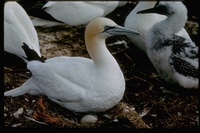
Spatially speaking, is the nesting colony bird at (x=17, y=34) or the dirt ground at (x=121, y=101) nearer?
the dirt ground at (x=121, y=101)

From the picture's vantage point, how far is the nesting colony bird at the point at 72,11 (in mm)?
3648

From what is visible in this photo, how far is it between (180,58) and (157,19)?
497 mm

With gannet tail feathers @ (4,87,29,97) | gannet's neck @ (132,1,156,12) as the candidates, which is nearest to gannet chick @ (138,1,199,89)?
gannet's neck @ (132,1,156,12)

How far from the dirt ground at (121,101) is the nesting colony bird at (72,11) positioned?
71mm

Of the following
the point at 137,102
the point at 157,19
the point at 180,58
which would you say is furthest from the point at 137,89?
the point at 157,19

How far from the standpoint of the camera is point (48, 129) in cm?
285

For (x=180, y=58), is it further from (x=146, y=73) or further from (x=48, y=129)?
(x=48, y=129)

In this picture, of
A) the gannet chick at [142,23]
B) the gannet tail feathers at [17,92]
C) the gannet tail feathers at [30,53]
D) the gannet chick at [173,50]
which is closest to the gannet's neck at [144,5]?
the gannet chick at [142,23]

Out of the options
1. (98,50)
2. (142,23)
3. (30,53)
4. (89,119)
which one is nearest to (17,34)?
(30,53)

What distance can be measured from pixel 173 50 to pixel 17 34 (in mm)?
935

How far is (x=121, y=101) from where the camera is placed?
310 cm

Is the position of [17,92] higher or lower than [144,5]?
lower

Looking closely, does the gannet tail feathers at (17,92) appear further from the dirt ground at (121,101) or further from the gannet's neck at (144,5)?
the gannet's neck at (144,5)

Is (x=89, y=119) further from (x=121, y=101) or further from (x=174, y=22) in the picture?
(x=174, y=22)
